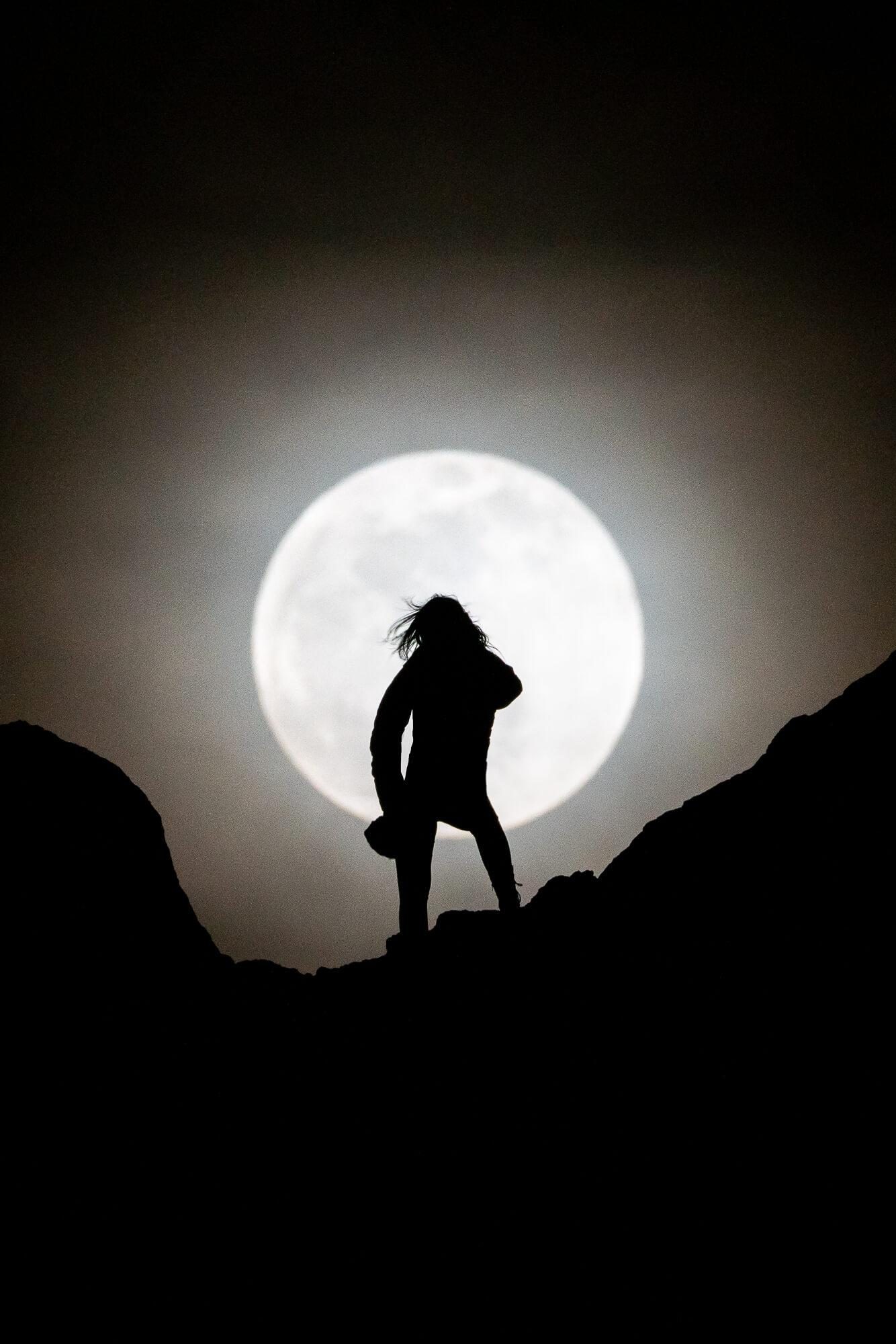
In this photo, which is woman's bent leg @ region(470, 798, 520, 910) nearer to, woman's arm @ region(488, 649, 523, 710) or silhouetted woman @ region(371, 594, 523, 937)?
silhouetted woman @ region(371, 594, 523, 937)

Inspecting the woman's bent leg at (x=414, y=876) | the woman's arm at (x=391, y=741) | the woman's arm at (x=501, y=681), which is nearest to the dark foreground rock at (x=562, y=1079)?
the woman's bent leg at (x=414, y=876)

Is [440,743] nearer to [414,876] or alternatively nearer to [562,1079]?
[414,876]

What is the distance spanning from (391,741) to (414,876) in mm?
1243

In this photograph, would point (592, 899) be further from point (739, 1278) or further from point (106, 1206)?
point (106, 1206)

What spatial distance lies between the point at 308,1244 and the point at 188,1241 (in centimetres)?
82

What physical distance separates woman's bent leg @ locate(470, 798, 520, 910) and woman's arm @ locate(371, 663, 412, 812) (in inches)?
33.4

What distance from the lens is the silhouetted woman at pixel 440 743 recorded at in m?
7.58

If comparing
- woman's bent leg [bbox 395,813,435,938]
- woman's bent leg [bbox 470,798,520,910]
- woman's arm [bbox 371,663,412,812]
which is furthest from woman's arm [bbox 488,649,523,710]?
woman's bent leg [bbox 395,813,435,938]

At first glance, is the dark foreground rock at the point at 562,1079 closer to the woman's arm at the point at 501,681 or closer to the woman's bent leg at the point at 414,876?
the woman's bent leg at the point at 414,876

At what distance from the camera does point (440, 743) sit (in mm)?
7832

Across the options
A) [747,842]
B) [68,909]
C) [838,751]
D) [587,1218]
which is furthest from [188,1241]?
[838,751]

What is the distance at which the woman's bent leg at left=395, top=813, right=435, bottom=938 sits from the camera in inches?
291

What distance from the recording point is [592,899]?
278 inches

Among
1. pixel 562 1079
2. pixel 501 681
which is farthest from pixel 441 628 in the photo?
pixel 562 1079
